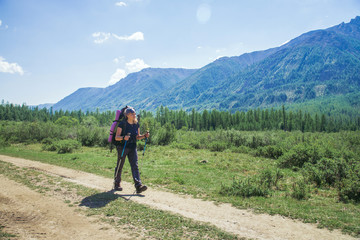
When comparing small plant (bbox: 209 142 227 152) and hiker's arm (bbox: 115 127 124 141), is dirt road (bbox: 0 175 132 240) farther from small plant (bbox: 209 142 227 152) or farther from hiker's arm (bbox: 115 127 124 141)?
A: small plant (bbox: 209 142 227 152)

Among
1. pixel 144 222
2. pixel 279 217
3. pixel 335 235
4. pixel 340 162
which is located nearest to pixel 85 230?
pixel 144 222

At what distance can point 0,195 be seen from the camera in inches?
326

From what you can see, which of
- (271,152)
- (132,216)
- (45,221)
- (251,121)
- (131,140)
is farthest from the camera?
A: (251,121)

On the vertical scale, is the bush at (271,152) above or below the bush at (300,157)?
below

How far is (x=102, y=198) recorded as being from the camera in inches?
324

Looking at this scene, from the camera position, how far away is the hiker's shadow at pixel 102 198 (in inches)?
298

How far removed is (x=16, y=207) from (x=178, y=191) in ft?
21.2

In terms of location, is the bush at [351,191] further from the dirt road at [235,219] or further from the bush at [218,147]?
the bush at [218,147]

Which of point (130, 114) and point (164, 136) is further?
point (164, 136)

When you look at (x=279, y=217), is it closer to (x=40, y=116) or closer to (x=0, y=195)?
(x=0, y=195)

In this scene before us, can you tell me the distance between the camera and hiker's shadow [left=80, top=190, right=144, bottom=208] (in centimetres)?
758

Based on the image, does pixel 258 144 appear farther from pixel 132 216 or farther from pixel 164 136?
pixel 132 216

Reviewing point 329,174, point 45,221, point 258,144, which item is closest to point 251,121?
point 258,144

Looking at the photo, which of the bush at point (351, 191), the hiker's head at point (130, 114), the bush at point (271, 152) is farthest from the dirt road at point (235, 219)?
the bush at point (271, 152)
